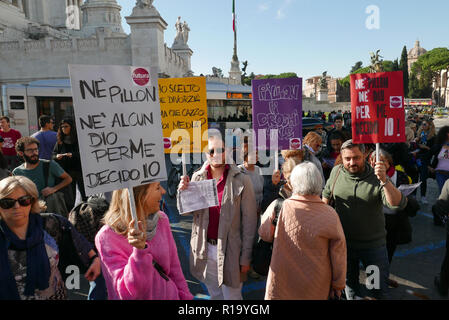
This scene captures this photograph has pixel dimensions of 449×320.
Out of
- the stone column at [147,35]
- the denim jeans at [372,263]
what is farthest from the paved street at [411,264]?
the stone column at [147,35]

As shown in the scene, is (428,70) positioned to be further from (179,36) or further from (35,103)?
(35,103)

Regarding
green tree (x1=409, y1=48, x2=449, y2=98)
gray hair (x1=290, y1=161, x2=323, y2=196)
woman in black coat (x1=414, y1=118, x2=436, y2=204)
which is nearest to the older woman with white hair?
gray hair (x1=290, y1=161, x2=323, y2=196)

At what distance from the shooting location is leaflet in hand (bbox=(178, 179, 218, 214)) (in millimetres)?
2818

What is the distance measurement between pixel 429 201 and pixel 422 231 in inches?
75.0

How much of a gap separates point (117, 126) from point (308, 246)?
59.6 inches

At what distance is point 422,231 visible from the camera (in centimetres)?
519

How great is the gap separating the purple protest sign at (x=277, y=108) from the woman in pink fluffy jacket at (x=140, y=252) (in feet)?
6.84

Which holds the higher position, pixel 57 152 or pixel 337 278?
pixel 57 152

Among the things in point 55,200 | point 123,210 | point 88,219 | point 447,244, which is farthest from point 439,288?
point 55,200

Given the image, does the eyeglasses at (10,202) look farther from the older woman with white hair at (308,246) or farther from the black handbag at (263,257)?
the black handbag at (263,257)

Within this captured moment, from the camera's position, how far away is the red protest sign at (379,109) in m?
2.81
